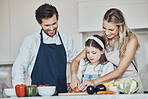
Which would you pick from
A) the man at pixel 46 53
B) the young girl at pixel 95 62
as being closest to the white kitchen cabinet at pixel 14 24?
the man at pixel 46 53

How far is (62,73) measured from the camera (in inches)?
104

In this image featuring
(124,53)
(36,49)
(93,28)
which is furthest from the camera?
(93,28)

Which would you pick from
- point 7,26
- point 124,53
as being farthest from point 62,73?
point 7,26

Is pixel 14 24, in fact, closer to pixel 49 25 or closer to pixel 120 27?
pixel 49 25

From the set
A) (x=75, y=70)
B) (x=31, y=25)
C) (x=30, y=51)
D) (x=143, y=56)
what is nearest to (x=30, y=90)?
(x=75, y=70)

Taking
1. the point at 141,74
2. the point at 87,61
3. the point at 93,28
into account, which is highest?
the point at 93,28

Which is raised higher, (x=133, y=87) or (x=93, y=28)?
(x=93, y=28)

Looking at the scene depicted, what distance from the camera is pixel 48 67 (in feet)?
8.43

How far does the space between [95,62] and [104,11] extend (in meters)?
1.29

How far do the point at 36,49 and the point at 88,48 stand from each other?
525 mm

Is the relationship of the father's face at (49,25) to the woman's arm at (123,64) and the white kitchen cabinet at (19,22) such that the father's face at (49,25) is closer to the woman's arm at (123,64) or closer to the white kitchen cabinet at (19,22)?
the woman's arm at (123,64)

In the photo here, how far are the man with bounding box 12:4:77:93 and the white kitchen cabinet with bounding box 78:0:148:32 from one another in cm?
87

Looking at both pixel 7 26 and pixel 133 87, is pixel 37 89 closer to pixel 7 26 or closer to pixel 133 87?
pixel 133 87

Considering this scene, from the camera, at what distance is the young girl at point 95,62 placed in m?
2.26
